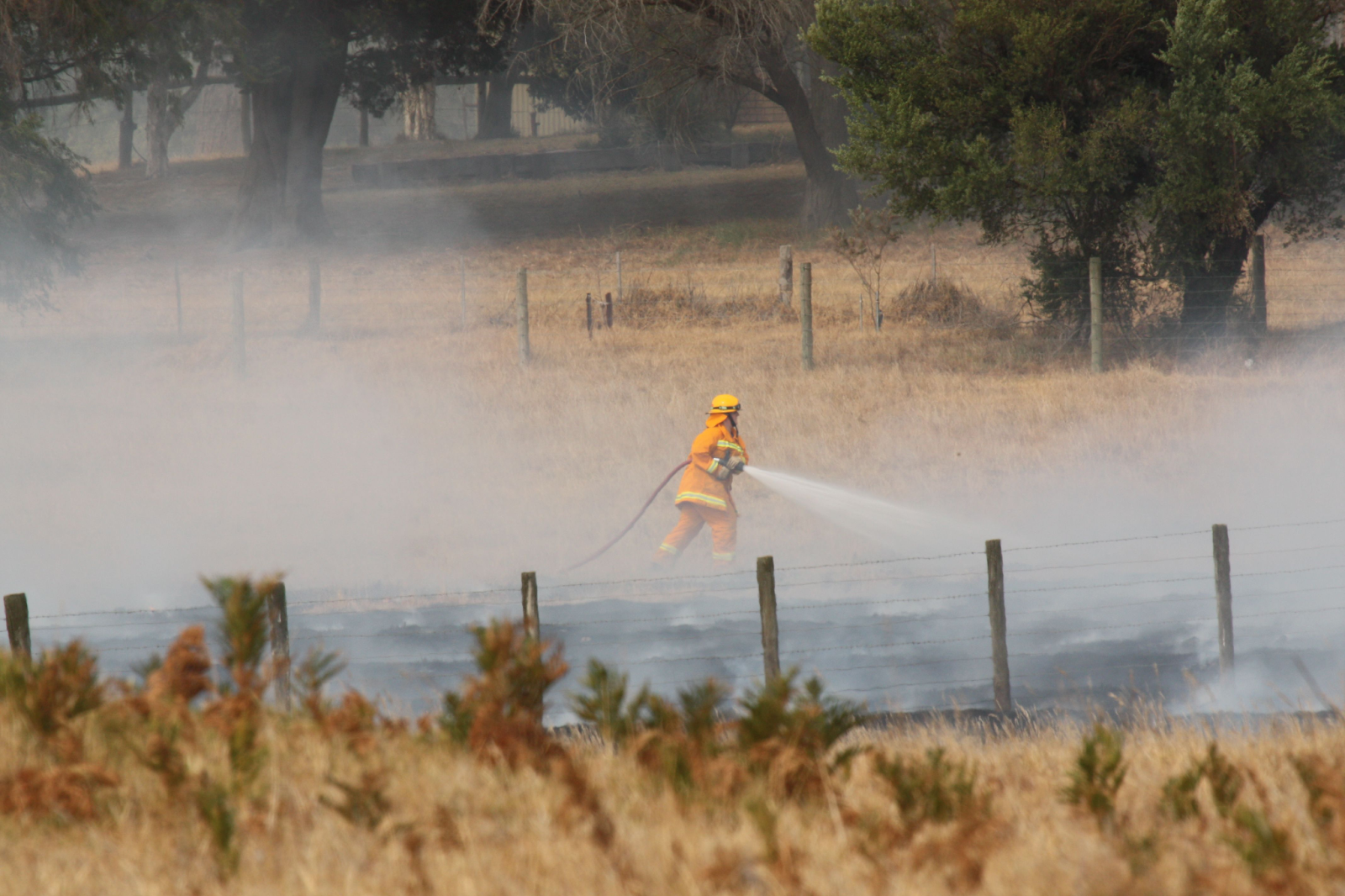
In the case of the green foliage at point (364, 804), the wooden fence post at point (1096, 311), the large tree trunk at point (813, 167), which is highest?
the large tree trunk at point (813, 167)

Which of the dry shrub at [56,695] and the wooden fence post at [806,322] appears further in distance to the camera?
the wooden fence post at [806,322]

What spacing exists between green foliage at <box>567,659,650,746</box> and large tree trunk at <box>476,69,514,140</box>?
51418 millimetres

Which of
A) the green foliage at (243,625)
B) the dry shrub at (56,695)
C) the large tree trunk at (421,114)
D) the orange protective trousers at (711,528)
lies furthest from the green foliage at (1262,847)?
the large tree trunk at (421,114)

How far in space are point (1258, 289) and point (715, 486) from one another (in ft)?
33.5

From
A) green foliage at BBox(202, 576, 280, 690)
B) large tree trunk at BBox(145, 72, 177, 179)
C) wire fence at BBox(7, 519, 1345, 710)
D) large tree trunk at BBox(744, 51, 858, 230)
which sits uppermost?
large tree trunk at BBox(145, 72, 177, 179)

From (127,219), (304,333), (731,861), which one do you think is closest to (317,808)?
(731,861)

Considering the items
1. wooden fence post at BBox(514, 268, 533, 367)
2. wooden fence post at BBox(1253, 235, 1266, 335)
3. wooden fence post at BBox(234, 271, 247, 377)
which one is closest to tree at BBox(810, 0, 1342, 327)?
wooden fence post at BBox(1253, 235, 1266, 335)

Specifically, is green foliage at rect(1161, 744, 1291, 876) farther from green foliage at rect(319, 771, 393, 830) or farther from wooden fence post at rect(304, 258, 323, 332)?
wooden fence post at rect(304, 258, 323, 332)

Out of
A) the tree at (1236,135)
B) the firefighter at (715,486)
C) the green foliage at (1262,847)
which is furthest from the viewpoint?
the tree at (1236,135)

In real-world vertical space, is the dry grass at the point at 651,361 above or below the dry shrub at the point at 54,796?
above

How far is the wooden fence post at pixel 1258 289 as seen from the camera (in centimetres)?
1755

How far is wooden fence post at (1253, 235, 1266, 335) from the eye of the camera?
1755 cm

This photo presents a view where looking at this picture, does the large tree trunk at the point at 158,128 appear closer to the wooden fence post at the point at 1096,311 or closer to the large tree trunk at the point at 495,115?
the large tree trunk at the point at 495,115

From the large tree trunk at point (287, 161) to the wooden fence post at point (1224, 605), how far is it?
3043 cm
